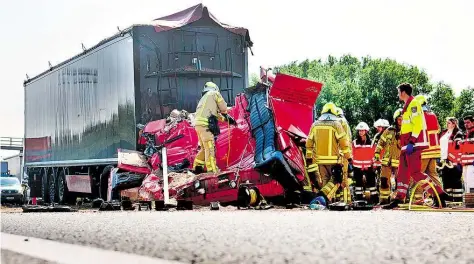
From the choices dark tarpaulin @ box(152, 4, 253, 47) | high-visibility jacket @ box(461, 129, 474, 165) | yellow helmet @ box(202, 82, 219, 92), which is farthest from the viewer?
dark tarpaulin @ box(152, 4, 253, 47)

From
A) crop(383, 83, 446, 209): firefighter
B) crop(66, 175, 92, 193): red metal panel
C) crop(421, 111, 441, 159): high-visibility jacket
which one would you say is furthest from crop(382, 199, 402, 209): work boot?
crop(66, 175, 92, 193): red metal panel

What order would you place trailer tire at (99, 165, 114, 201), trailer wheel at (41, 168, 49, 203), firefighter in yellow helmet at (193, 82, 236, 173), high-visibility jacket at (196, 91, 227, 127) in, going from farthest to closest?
trailer wheel at (41, 168, 49, 203) → trailer tire at (99, 165, 114, 201) → high-visibility jacket at (196, 91, 227, 127) → firefighter in yellow helmet at (193, 82, 236, 173)

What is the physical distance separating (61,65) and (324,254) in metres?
19.3

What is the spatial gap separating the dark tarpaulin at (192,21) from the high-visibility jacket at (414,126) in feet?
17.7

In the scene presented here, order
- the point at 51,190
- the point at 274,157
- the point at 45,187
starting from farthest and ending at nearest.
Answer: the point at 45,187 → the point at 51,190 → the point at 274,157

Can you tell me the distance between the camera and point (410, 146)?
11672 mm

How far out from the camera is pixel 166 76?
54.1ft

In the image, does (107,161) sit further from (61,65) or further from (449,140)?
(449,140)

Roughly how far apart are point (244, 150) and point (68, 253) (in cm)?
1004

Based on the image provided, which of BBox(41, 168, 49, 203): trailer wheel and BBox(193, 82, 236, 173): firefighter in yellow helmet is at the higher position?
BBox(193, 82, 236, 173): firefighter in yellow helmet

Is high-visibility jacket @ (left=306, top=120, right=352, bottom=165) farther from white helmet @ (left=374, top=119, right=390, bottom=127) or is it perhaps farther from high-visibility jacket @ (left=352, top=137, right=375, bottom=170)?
white helmet @ (left=374, top=119, right=390, bottom=127)

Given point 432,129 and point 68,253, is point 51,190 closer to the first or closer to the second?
point 432,129

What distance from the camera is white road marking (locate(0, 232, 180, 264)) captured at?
358cm

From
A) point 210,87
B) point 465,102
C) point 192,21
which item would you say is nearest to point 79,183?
point 192,21
